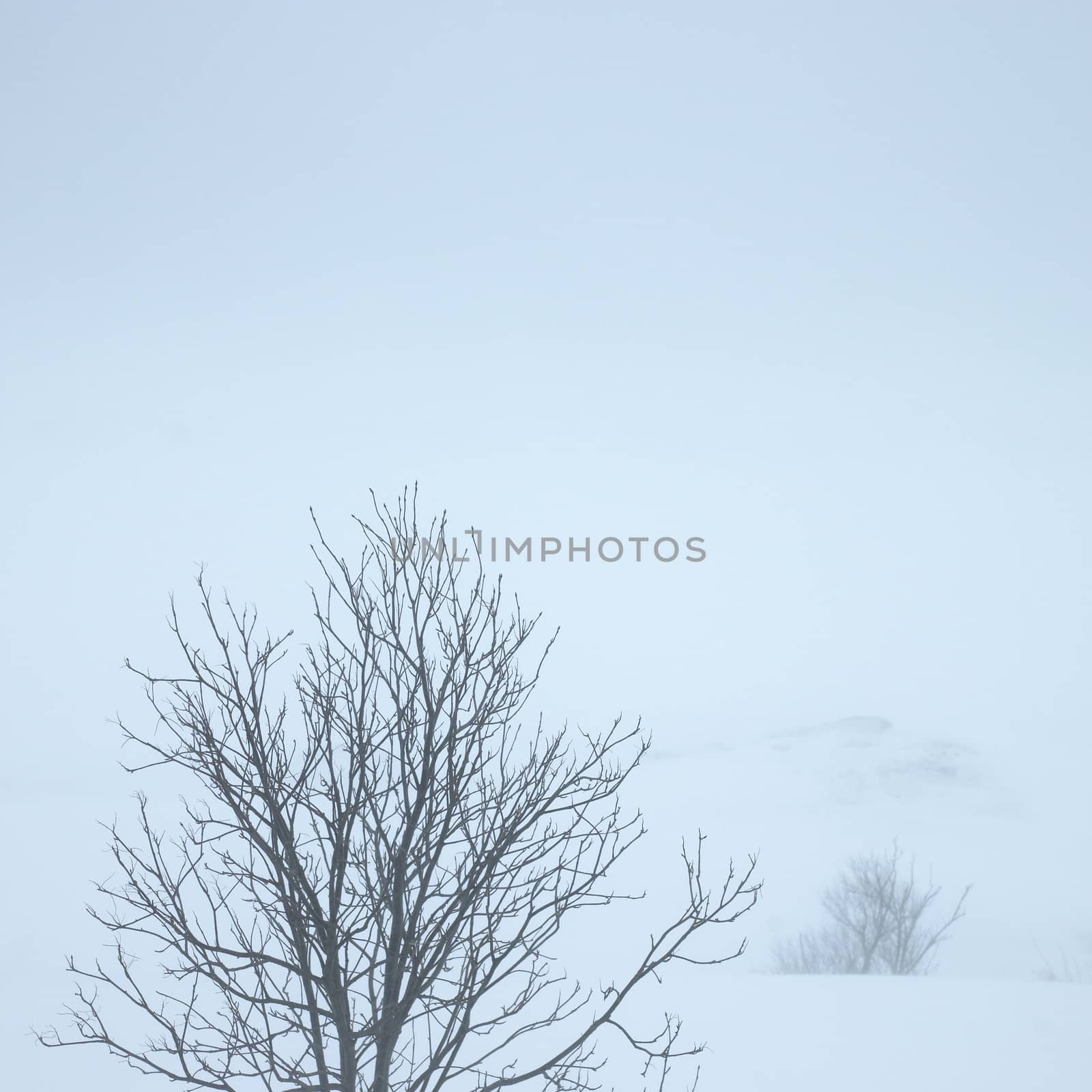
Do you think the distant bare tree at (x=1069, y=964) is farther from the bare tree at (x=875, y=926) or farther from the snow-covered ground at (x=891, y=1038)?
the snow-covered ground at (x=891, y=1038)

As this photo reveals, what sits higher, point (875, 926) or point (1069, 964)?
point (875, 926)

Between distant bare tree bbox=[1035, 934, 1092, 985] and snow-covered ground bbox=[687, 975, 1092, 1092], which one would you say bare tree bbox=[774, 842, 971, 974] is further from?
snow-covered ground bbox=[687, 975, 1092, 1092]

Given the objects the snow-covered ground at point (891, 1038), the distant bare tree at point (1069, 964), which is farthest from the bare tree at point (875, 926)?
the snow-covered ground at point (891, 1038)

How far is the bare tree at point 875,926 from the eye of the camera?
48.5 ft

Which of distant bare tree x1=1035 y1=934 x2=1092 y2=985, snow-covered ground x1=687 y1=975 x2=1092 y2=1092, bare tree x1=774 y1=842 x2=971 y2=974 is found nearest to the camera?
snow-covered ground x1=687 y1=975 x2=1092 y2=1092

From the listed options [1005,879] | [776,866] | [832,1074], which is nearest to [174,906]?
[832,1074]

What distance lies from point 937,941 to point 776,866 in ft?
8.78

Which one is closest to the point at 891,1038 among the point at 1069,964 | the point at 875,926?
the point at 875,926

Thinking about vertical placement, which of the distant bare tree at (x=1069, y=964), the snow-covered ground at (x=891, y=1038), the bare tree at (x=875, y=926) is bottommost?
the snow-covered ground at (x=891, y=1038)

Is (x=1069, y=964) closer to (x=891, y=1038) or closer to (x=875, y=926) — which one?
(x=875, y=926)

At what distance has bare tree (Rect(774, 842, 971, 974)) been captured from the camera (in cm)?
1478

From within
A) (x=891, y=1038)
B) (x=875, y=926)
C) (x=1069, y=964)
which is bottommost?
(x=891, y=1038)

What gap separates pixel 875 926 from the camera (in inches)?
617

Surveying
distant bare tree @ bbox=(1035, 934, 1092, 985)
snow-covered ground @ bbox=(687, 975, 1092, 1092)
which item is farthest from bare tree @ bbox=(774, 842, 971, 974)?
snow-covered ground @ bbox=(687, 975, 1092, 1092)
